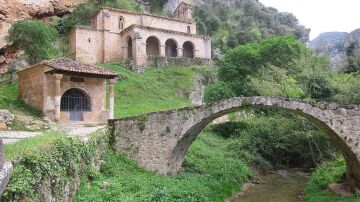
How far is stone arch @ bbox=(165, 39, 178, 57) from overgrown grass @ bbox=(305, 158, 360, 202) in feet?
109

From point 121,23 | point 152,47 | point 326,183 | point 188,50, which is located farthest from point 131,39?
point 326,183

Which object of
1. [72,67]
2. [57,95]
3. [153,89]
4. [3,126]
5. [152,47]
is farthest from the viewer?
[152,47]

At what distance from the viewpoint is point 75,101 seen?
2389 centimetres

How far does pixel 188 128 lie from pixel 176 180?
215 centimetres

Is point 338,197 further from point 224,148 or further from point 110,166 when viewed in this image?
point 224,148

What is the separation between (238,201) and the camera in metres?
16.0

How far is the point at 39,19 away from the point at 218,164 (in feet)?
103

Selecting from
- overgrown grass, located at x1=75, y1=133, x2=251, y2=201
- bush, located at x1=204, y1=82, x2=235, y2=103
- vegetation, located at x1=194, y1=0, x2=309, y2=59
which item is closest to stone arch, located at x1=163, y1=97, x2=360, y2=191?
overgrown grass, located at x1=75, y1=133, x2=251, y2=201

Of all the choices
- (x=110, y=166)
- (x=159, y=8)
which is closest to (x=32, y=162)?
(x=110, y=166)

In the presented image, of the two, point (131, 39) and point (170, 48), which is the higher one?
point (131, 39)

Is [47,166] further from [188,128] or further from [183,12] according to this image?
[183,12]

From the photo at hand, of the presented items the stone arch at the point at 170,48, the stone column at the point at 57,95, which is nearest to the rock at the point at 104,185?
the stone column at the point at 57,95

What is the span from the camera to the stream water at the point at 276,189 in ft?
54.0

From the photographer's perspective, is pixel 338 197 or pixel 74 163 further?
pixel 338 197
